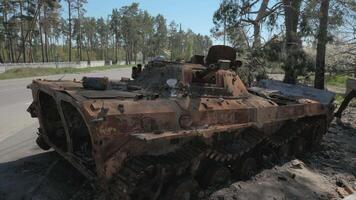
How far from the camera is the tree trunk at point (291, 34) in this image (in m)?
19.9

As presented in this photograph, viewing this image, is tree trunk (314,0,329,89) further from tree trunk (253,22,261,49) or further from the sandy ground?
the sandy ground

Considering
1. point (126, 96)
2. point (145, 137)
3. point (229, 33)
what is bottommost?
point (145, 137)

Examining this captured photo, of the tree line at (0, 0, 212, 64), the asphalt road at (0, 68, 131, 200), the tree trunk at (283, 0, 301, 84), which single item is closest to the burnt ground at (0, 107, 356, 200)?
the asphalt road at (0, 68, 131, 200)

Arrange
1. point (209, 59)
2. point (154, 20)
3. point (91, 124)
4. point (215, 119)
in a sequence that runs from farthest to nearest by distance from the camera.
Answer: point (154, 20) < point (209, 59) < point (215, 119) < point (91, 124)

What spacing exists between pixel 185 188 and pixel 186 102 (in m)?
1.25

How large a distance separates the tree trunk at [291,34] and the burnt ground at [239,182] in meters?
10.2

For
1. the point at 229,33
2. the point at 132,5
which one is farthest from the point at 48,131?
the point at 132,5

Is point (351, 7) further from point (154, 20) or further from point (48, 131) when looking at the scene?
point (154, 20)

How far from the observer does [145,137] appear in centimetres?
574

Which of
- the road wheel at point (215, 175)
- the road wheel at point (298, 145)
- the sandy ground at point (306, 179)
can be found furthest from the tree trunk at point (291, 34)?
the road wheel at point (215, 175)

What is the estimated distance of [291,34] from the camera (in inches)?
786

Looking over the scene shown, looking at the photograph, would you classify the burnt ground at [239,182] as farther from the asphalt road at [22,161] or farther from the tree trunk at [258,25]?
the tree trunk at [258,25]

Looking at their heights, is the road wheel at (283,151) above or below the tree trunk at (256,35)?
below

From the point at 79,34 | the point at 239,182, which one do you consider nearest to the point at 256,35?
the point at 239,182
